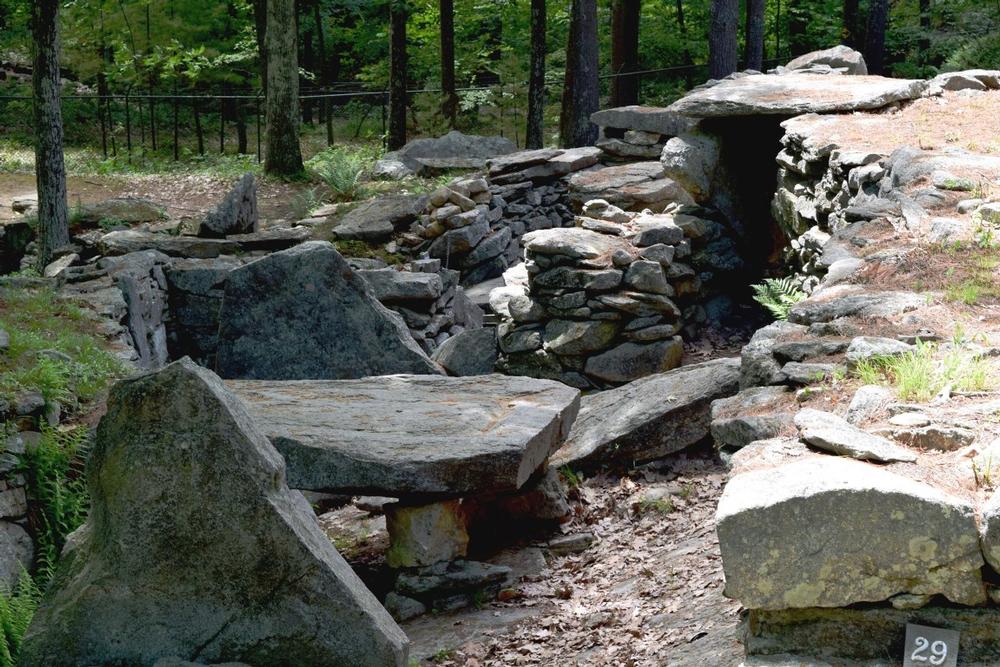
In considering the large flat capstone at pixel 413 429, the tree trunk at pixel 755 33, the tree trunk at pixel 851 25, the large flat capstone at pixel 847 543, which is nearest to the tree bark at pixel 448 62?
the tree trunk at pixel 755 33

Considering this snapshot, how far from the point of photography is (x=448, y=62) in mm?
21000

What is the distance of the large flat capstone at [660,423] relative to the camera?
281 inches

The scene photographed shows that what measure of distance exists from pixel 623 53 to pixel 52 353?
15.0 meters

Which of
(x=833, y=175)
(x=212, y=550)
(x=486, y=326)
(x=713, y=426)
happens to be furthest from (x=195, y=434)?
(x=486, y=326)

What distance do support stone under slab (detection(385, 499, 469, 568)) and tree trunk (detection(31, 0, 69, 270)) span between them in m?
7.11

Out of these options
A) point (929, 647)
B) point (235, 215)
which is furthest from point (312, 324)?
point (929, 647)

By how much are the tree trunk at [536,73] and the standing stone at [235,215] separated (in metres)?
7.00

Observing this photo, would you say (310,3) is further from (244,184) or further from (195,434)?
(195,434)

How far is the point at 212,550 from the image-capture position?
4.02 metres

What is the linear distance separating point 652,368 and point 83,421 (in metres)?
5.86

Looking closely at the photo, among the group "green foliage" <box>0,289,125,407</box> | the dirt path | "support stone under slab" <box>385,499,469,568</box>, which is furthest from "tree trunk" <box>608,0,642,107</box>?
"support stone under slab" <box>385,499,469,568</box>

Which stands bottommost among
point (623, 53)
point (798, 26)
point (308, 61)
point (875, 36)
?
point (623, 53)

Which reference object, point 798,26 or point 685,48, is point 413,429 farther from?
point 798,26

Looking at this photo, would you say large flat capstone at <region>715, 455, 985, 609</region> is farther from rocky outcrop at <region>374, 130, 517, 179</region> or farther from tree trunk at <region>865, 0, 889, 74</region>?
tree trunk at <region>865, 0, 889, 74</region>
